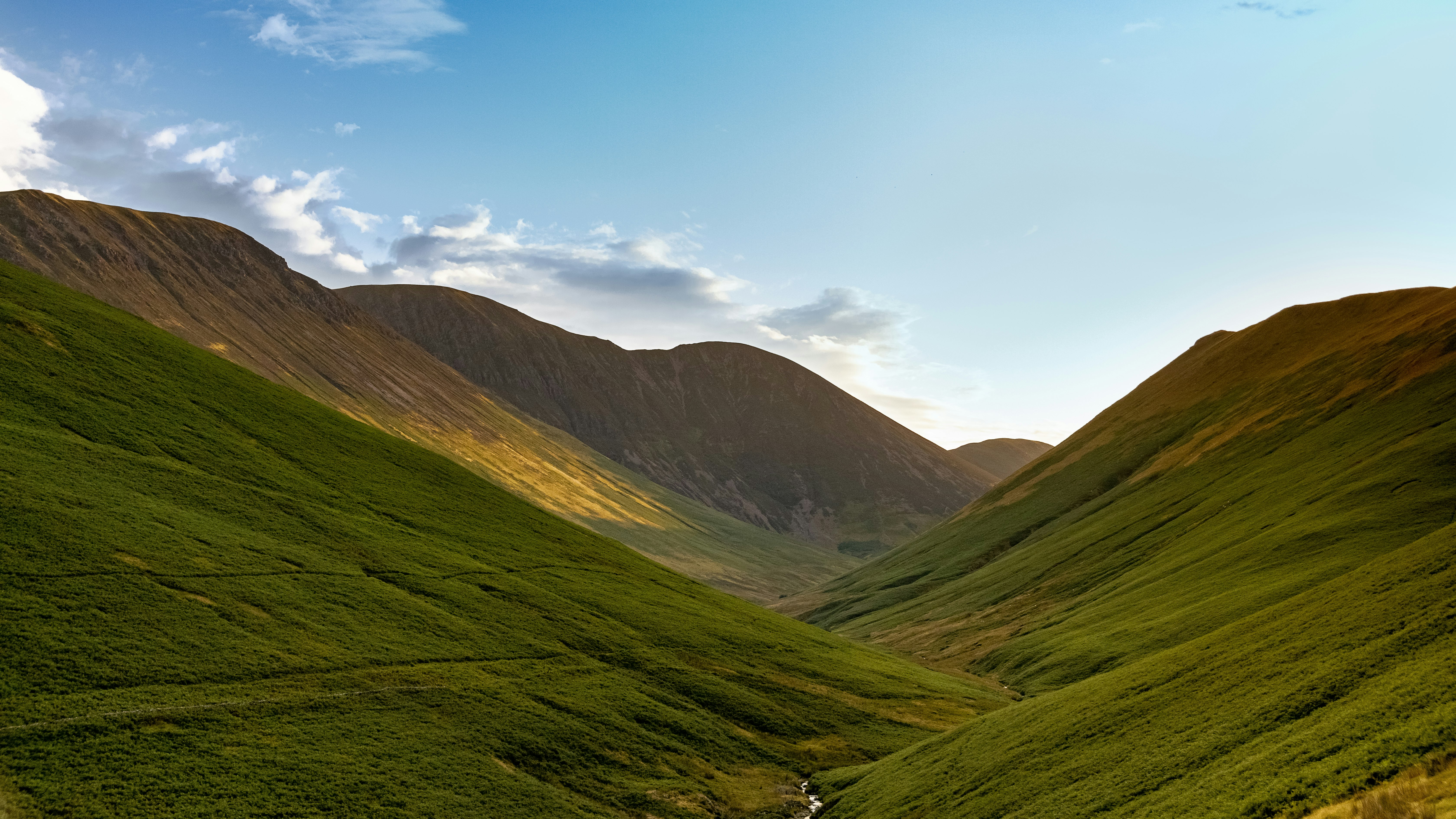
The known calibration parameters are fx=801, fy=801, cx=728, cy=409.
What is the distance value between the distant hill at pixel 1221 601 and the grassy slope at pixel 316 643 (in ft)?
42.8

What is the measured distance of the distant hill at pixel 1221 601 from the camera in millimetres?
26172

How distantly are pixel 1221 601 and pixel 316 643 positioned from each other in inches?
2490

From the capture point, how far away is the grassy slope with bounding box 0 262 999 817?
109 feet

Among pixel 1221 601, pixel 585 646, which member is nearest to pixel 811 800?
pixel 585 646

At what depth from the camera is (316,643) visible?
4475 centimetres

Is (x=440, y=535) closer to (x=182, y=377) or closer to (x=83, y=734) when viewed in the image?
(x=182, y=377)

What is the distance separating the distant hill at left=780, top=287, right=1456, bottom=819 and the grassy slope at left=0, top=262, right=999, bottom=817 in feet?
42.8

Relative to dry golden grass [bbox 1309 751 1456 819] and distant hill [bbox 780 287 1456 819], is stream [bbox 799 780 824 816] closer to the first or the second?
distant hill [bbox 780 287 1456 819]

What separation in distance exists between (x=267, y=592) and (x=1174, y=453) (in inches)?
5521

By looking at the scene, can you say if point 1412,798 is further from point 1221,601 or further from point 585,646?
point 585,646

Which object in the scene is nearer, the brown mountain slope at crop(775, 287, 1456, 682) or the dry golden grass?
the dry golden grass

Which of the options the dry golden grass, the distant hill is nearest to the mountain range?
the dry golden grass

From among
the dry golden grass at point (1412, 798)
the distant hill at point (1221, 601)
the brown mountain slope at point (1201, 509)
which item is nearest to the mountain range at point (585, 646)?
the dry golden grass at point (1412, 798)

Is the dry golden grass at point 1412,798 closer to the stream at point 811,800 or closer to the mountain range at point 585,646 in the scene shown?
the mountain range at point 585,646
